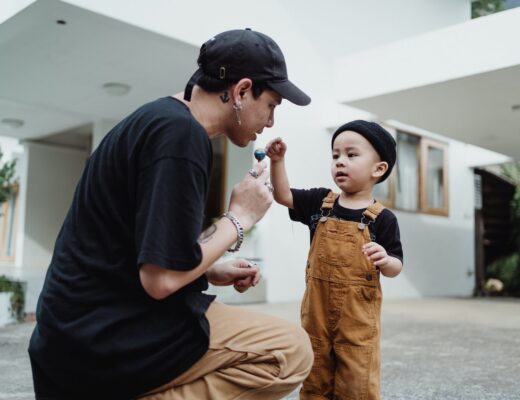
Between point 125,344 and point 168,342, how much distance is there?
0.11 metres

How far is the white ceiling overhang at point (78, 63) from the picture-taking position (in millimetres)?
5461

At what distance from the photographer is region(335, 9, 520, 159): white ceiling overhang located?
5.96 meters

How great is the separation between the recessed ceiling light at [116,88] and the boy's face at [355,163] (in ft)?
19.8

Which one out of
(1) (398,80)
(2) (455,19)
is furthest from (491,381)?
(2) (455,19)

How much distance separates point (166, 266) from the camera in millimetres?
1214

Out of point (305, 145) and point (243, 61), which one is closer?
point (243, 61)

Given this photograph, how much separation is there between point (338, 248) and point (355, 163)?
341 millimetres

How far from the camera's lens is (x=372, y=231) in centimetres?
212

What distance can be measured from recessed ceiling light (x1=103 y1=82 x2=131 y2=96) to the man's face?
646cm

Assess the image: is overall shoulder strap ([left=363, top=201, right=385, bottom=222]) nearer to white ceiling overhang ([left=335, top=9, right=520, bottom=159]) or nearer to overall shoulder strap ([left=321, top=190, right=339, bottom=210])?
overall shoulder strap ([left=321, top=190, right=339, bottom=210])

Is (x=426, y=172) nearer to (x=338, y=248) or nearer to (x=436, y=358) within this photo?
(x=436, y=358)

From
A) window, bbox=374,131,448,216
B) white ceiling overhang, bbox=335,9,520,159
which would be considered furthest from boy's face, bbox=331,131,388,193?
window, bbox=374,131,448,216

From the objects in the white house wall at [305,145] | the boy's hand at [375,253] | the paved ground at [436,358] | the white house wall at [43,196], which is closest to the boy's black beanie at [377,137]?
A: the boy's hand at [375,253]

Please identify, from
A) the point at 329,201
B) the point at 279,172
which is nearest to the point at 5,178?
the point at 279,172
